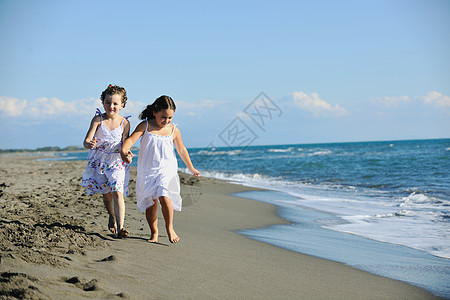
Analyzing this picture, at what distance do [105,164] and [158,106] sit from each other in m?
0.82

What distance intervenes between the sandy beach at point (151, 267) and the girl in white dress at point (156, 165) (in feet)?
1.10

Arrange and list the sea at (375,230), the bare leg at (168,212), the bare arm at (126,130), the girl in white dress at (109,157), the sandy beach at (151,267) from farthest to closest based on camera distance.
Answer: the bare arm at (126,130)
the girl in white dress at (109,157)
the bare leg at (168,212)
the sea at (375,230)
the sandy beach at (151,267)

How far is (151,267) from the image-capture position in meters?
3.12

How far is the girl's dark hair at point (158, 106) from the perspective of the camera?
13.1 ft

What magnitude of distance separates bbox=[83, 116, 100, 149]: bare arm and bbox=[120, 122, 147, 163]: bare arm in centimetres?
31

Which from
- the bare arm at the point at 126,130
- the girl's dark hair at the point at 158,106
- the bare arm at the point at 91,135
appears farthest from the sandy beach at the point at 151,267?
the girl's dark hair at the point at 158,106

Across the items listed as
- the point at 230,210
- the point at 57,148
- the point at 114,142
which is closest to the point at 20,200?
the point at 114,142

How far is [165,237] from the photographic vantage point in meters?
4.32

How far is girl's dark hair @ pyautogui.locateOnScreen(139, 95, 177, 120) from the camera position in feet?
13.1

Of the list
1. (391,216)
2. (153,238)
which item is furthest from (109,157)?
(391,216)

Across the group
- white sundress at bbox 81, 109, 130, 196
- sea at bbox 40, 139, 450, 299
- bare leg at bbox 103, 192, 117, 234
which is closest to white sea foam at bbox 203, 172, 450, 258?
sea at bbox 40, 139, 450, 299

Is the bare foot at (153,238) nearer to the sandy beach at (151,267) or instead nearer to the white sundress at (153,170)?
the sandy beach at (151,267)

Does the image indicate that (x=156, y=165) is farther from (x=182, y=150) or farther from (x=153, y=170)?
(x=182, y=150)

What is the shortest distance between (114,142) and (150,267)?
1.52 meters
